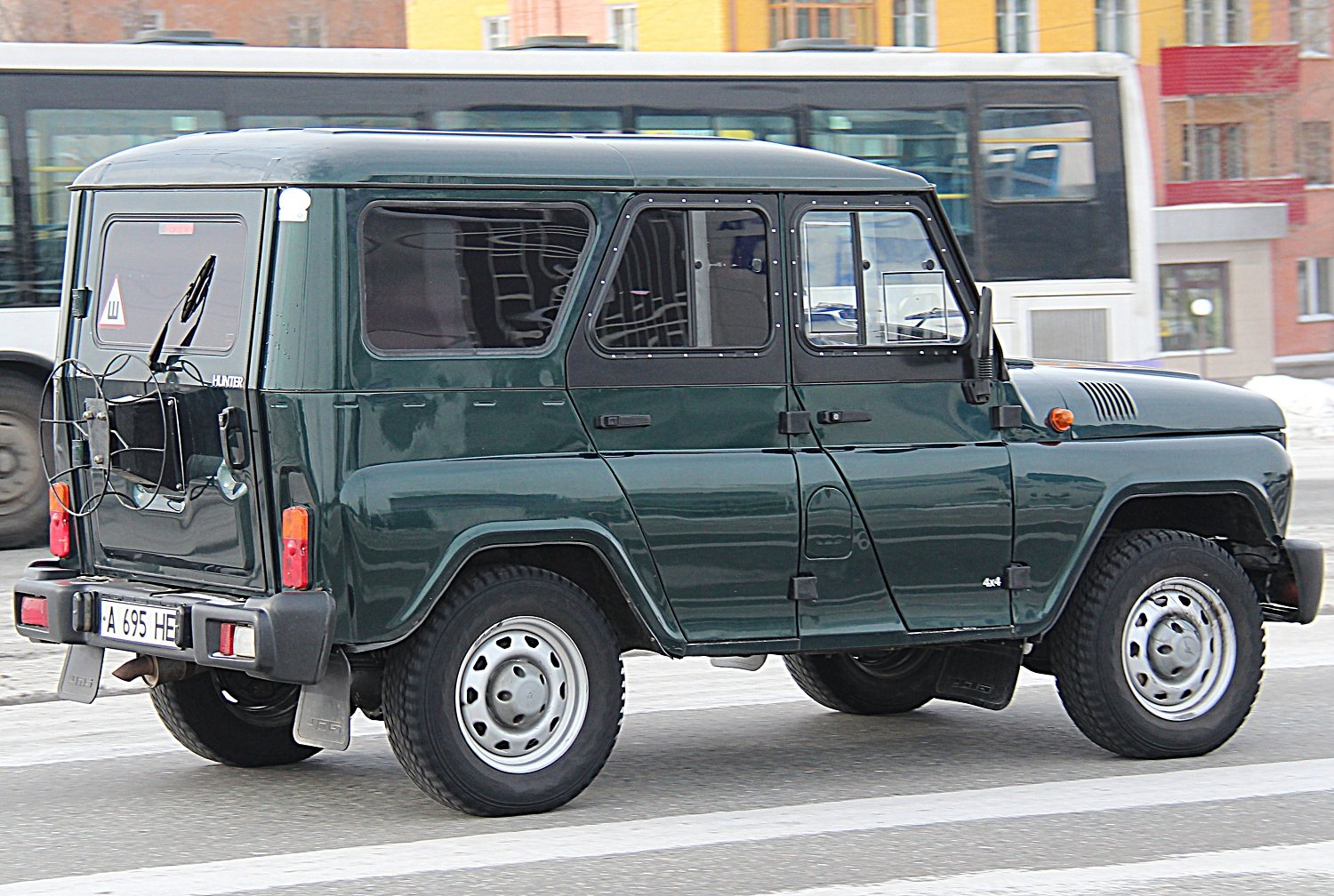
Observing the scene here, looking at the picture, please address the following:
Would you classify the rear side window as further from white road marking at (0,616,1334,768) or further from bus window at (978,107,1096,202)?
bus window at (978,107,1096,202)

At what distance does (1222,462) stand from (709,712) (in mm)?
2251

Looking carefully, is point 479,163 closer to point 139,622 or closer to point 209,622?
point 209,622

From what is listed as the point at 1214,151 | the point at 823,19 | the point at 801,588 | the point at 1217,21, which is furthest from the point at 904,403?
the point at 1217,21

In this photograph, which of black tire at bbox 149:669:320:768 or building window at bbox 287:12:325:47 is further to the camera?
building window at bbox 287:12:325:47

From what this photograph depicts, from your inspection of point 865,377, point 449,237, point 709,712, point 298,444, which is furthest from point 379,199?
point 709,712

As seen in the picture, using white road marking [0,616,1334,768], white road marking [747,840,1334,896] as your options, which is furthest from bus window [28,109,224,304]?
white road marking [747,840,1334,896]

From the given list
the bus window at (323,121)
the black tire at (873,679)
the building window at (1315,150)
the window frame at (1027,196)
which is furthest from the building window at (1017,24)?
the black tire at (873,679)

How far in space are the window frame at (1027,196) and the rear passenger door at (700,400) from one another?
1113cm

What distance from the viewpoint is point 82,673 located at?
6629 mm

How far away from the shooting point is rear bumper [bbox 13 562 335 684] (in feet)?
18.9

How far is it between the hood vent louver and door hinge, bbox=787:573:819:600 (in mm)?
1254

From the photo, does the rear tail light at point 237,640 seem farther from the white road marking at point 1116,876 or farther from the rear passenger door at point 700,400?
the white road marking at point 1116,876

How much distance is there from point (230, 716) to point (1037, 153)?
12.1 meters

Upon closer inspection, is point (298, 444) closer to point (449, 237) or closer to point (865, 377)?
point (449, 237)
